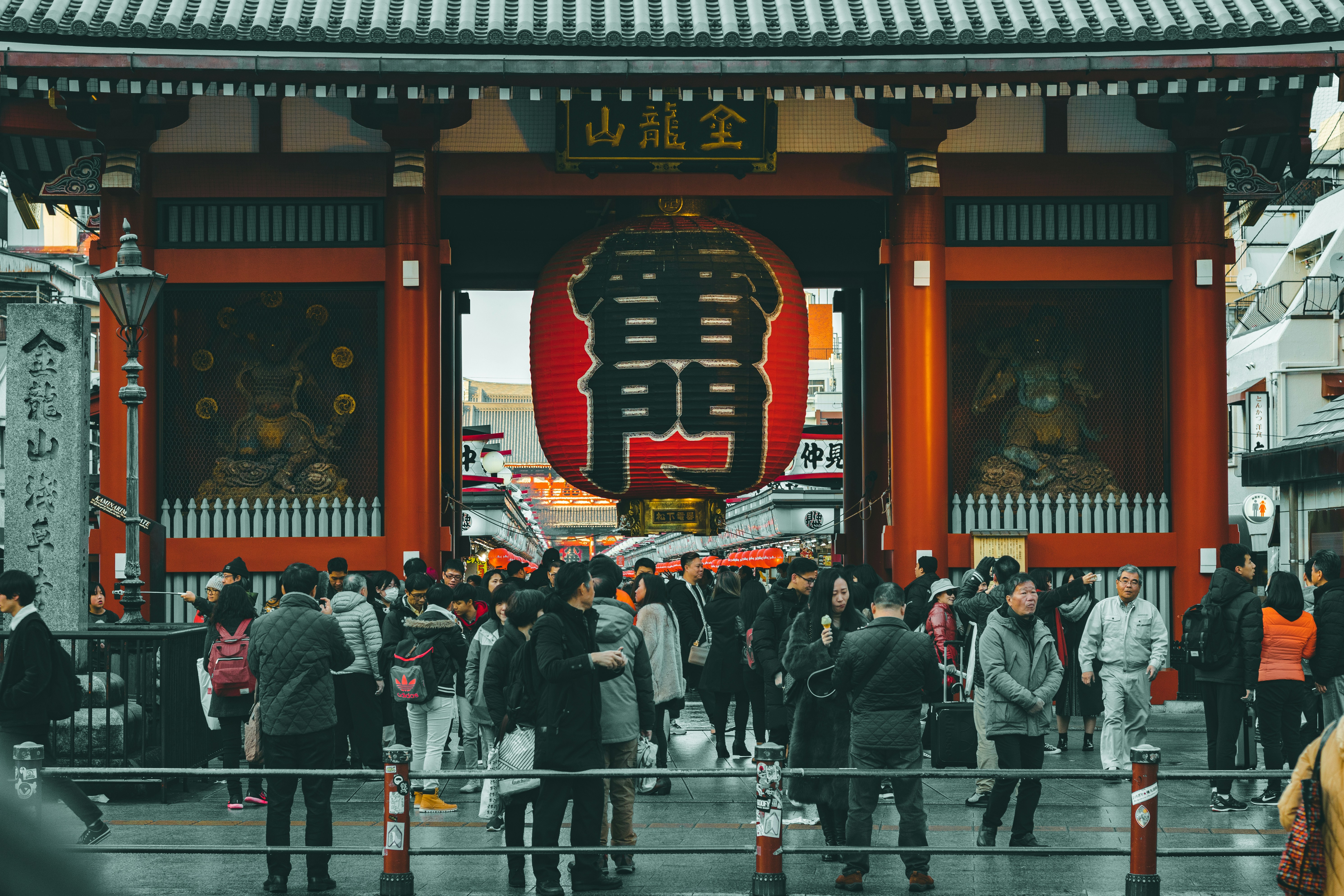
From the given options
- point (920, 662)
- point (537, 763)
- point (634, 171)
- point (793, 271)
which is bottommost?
point (537, 763)

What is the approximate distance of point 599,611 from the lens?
9.41m

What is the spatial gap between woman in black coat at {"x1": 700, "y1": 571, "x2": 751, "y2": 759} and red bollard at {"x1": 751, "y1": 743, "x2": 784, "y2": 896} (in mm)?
5698

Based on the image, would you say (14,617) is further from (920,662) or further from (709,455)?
(709,455)

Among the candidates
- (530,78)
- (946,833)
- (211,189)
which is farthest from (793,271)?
(946,833)

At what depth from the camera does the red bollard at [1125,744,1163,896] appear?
747cm

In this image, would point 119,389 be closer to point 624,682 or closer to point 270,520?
point 270,520

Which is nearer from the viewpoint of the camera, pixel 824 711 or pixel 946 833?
pixel 824 711

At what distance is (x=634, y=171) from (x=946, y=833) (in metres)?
8.92

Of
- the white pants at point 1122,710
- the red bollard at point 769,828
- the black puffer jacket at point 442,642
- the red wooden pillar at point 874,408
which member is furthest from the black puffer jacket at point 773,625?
the red wooden pillar at point 874,408

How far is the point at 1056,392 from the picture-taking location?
18.0 meters

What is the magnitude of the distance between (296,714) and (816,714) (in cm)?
321

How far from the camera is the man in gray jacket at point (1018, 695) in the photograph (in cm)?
938

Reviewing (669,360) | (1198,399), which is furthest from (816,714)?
(1198,399)

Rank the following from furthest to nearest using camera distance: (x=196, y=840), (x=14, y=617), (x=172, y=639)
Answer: (x=172, y=639), (x=196, y=840), (x=14, y=617)
